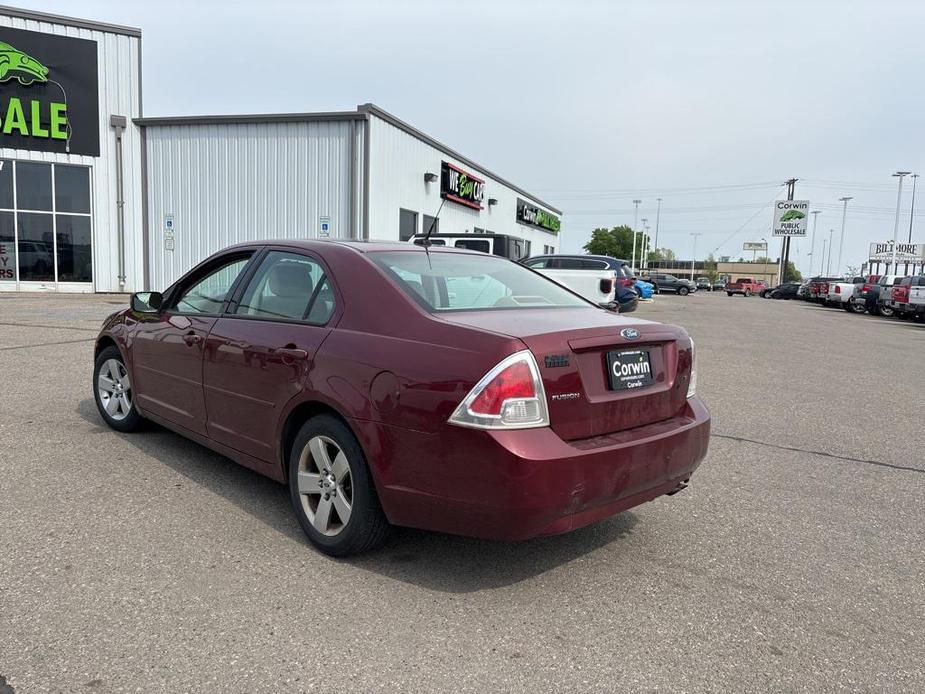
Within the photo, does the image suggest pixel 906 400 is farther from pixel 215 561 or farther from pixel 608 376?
pixel 215 561

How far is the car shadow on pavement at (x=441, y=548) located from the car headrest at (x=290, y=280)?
1235 millimetres

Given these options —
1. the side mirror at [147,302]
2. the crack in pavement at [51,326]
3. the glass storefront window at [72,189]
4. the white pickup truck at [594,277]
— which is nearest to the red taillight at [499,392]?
the side mirror at [147,302]

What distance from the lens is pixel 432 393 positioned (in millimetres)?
2922

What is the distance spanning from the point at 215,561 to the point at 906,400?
8.15m

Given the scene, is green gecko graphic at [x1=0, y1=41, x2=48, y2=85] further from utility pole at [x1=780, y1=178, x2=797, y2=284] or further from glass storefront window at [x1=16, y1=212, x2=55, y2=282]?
utility pole at [x1=780, y1=178, x2=797, y2=284]

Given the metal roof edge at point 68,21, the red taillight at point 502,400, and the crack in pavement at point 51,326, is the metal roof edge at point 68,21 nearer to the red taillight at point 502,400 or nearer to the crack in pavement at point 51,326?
the crack in pavement at point 51,326

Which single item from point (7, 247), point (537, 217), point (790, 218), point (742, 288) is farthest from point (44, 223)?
point (790, 218)

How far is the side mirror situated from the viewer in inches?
193

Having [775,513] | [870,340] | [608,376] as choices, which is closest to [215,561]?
[608,376]

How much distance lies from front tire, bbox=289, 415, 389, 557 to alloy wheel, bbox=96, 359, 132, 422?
7.99 ft

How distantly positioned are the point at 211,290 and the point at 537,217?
132ft

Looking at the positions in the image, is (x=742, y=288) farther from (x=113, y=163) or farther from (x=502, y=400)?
(x=502, y=400)

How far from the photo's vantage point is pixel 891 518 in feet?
13.9

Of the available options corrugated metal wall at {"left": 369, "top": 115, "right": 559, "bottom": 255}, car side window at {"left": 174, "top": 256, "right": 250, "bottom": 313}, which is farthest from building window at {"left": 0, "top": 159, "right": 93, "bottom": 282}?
car side window at {"left": 174, "top": 256, "right": 250, "bottom": 313}
